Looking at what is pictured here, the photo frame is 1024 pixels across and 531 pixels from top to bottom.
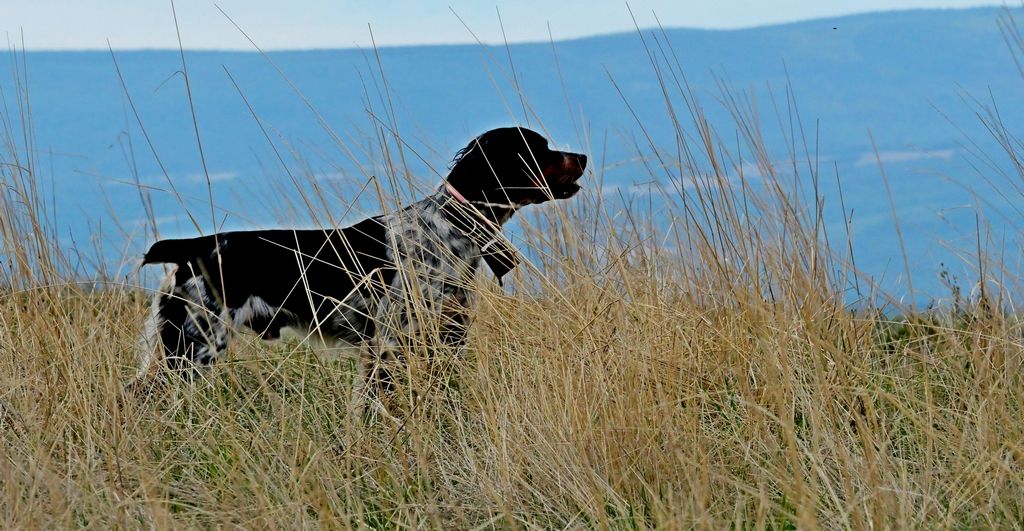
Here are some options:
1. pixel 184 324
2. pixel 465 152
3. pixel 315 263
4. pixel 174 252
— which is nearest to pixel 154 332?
pixel 184 324

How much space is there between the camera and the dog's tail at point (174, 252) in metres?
4.02

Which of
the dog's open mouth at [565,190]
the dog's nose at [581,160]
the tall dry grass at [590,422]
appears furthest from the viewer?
the dog's nose at [581,160]

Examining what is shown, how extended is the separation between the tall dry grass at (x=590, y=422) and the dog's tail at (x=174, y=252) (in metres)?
0.31

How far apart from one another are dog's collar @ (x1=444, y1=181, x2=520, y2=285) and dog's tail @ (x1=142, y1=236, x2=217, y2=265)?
93 cm

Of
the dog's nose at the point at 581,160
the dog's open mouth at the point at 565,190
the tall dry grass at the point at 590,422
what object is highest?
the dog's nose at the point at 581,160

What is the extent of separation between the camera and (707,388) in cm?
335

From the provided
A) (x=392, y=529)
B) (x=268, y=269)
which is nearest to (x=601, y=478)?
(x=392, y=529)

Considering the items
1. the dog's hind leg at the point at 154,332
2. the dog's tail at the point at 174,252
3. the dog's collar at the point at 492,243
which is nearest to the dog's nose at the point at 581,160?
the dog's collar at the point at 492,243

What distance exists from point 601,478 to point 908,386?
1.51m

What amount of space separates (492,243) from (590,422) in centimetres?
88

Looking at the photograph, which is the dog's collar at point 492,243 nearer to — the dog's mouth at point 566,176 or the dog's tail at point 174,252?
the dog's mouth at point 566,176

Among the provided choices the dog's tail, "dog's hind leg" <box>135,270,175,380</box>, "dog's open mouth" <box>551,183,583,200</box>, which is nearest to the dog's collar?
A: "dog's open mouth" <box>551,183,583,200</box>

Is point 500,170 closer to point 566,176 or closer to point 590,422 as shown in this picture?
point 566,176

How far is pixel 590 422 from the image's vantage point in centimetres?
274
